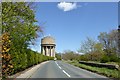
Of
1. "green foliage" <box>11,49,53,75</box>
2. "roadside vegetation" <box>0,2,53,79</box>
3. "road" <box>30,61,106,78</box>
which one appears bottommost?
"road" <box>30,61,106,78</box>

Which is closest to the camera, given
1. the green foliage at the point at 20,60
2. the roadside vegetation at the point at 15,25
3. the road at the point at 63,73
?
the roadside vegetation at the point at 15,25

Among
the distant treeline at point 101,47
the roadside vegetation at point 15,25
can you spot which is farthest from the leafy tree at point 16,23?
the distant treeline at point 101,47

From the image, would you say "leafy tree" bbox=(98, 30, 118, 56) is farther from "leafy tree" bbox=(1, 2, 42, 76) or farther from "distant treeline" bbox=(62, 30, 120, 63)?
"leafy tree" bbox=(1, 2, 42, 76)

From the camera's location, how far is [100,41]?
87750 mm

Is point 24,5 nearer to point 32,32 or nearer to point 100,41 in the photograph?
point 32,32

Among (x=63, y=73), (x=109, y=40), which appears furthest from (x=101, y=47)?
(x=63, y=73)

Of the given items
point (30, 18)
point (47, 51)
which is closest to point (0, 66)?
point (30, 18)

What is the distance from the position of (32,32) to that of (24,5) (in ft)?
16.7

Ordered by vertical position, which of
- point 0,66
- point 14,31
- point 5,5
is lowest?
point 0,66

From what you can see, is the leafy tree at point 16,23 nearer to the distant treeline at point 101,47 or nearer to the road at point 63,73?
the road at point 63,73

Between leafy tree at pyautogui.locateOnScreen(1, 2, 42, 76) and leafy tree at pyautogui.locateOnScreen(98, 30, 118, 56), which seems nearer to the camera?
leafy tree at pyautogui.locateOnScreen(1, 2, 42, 76)

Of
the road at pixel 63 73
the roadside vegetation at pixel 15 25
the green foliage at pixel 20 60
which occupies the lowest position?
the road at pixel 63 73

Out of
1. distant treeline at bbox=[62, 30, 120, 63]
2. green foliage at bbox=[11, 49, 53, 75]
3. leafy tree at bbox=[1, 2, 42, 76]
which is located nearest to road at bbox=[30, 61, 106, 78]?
green foliage at bbox=[11, 49, 53, 75]

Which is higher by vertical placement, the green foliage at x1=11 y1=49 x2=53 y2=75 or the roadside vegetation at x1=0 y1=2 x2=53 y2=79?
the roadside vegetation at x1=0 y1=2 x2=53 y2=79
